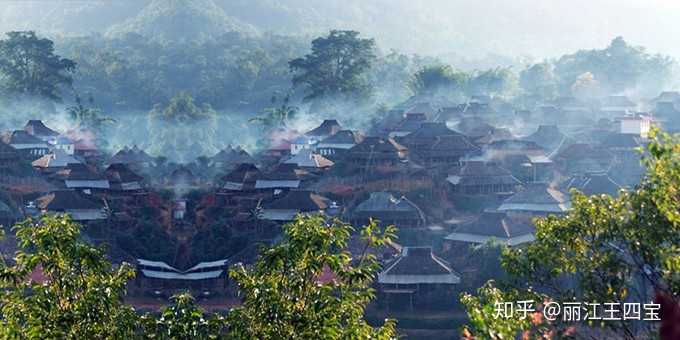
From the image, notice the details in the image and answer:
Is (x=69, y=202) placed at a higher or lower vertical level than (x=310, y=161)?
lower

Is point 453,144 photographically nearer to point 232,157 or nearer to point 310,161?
point 310,161

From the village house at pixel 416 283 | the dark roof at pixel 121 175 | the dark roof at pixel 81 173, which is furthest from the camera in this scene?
the dark roof at pixel 81 173

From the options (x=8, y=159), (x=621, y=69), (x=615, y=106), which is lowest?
(x=8, y=159)

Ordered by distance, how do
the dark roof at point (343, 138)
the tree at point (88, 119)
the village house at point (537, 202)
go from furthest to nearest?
the tree at point (88, 119), the dark roof at point (343, 138), the village house at point (537, 202)

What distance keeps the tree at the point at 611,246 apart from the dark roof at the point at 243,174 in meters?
47.6

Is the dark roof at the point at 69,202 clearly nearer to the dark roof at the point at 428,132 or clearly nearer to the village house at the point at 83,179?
the village house at the point at 83,179

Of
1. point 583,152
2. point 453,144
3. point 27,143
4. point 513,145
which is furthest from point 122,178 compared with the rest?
point 583,152

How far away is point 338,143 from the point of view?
8375cm

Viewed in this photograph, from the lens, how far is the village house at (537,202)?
61.5 m

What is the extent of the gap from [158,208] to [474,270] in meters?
19.3

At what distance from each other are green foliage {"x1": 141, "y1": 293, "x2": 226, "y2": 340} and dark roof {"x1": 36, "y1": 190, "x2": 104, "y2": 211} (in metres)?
41.7

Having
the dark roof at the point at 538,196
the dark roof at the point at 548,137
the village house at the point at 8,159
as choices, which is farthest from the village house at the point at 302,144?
the village house at the point at 8,159

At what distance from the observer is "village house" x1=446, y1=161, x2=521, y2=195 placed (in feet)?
225

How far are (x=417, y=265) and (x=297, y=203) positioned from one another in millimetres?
13646
